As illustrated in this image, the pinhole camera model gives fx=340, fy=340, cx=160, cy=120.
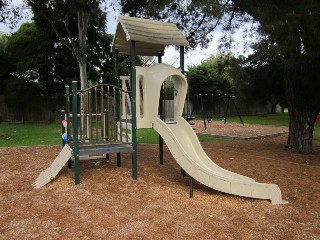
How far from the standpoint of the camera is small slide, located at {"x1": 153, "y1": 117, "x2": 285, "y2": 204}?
15.5 feet

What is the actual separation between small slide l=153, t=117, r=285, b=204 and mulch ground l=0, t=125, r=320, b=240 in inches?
6.2

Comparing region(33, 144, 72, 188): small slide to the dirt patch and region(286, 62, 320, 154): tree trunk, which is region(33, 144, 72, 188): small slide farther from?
the dirt patch

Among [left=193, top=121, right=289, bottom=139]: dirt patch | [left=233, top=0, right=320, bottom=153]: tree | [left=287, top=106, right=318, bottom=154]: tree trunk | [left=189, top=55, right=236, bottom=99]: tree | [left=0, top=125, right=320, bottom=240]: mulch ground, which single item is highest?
[left=189, top=55, right=236, bottom=99]: tree

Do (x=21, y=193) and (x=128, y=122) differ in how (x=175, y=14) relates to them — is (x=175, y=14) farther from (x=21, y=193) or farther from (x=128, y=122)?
(x=21, y=193)

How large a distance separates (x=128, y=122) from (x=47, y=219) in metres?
2.88

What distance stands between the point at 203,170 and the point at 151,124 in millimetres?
1400

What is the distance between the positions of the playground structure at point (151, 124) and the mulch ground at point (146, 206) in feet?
0.82

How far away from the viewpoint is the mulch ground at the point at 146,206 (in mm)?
3762

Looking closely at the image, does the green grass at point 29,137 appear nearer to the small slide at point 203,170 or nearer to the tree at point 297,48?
the small slide at point 203,170

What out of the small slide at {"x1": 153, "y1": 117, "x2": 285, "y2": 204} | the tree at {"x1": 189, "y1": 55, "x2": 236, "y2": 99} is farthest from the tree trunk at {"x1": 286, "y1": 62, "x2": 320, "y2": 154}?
the tree at {"x1": 189, "y1": 55, "x2": 236, "y2": 99}

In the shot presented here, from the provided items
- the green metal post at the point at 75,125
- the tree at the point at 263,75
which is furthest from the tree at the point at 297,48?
the green metal post at the point at 75,125

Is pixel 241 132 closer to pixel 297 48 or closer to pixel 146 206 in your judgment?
pixel 297 48

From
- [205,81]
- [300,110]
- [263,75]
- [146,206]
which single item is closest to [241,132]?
[263,75]

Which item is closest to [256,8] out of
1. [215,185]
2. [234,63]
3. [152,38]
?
[152,38]
